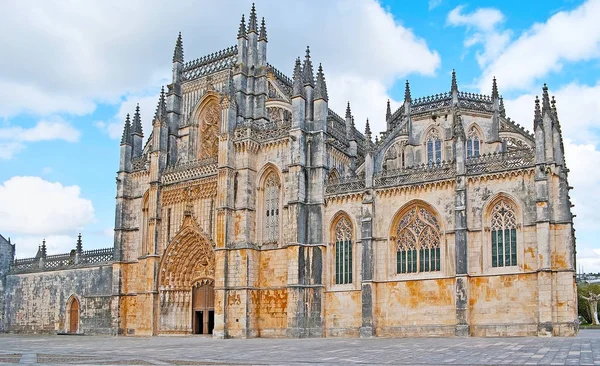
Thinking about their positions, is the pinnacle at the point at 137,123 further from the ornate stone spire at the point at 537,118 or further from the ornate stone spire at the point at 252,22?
the ornate stone spire at the point at 537,118

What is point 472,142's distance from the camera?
158ft

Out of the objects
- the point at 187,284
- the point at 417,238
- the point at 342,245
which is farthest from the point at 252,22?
the point at 417,238

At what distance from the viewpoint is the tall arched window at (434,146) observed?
4856 cm

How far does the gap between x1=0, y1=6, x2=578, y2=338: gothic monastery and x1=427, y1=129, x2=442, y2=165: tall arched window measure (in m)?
0.11

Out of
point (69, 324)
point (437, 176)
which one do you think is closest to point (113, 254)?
point (69, 324)

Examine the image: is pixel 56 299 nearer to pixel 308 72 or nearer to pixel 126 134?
pixel 126 134

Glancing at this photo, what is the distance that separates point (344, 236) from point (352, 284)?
2.96 metres

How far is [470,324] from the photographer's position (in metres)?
32.6

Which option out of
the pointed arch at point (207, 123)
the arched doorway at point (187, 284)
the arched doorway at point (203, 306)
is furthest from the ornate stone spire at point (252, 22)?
the arched doorway at point (203, 306)

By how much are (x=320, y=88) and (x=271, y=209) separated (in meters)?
8.31

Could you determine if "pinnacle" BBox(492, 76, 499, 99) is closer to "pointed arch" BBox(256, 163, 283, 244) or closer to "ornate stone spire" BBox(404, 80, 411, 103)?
"ornate stone spire" BBox(404, 80, 411, 103)

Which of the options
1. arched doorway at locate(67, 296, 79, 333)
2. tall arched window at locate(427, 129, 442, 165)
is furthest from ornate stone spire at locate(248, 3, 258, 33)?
arched doorway at locate(67, 296, 79, 333)

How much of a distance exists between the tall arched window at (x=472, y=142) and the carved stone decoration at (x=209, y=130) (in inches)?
742

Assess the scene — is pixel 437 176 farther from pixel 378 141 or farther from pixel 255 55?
pixel 255 55
